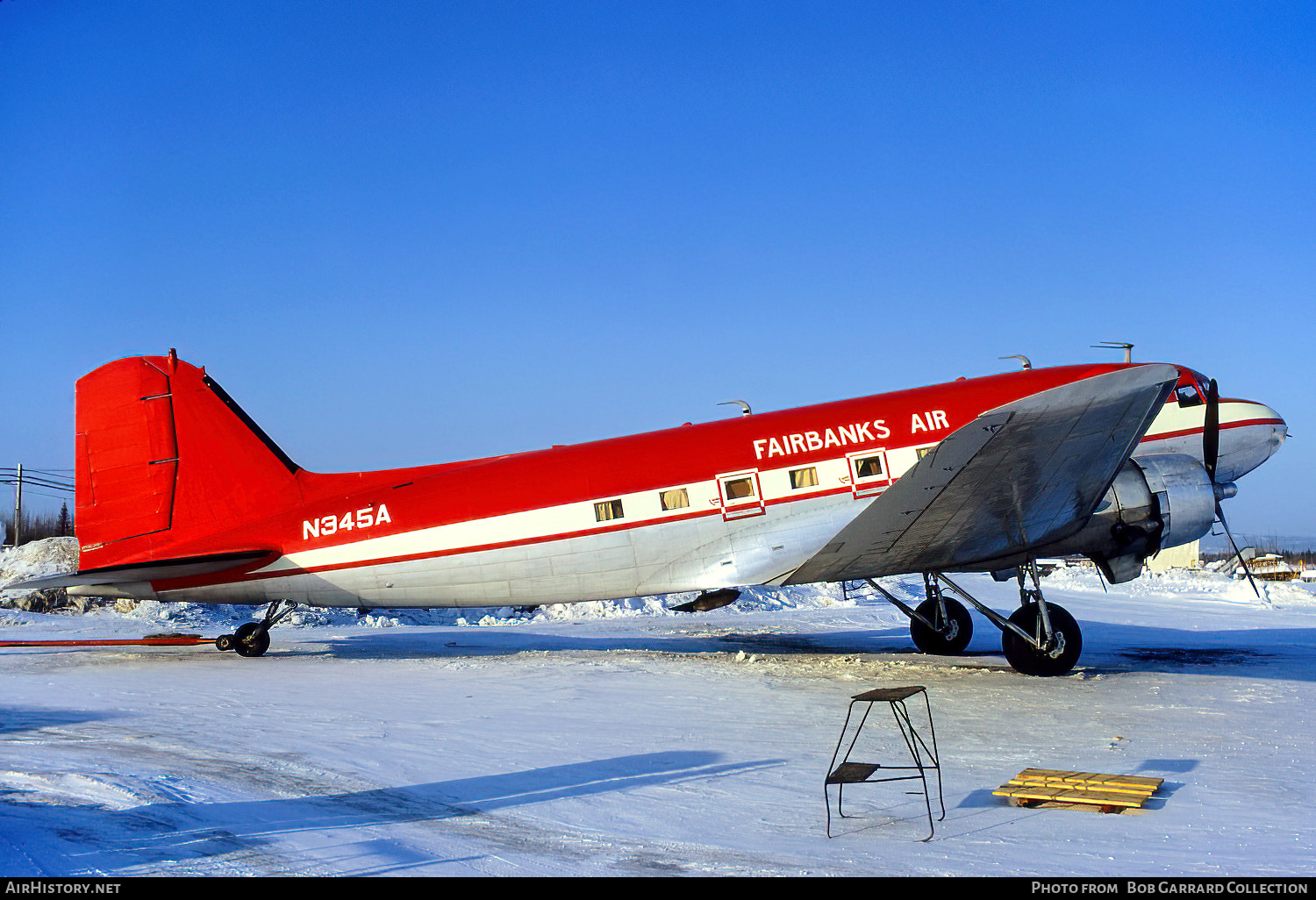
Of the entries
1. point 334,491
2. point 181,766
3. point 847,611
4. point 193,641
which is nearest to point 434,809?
point 181,766

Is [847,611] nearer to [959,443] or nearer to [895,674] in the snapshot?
[895,674]

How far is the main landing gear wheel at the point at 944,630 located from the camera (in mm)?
14672

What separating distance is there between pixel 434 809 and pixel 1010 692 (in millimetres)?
7263

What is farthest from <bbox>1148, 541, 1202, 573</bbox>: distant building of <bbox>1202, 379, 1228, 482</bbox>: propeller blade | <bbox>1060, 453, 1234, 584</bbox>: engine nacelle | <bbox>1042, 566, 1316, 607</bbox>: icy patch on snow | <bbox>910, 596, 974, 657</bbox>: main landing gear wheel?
<bbox>1060, 453, 1234, 584</bbox>: engine nacelle

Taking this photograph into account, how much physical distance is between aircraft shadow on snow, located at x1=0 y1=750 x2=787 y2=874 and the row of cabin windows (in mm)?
5258

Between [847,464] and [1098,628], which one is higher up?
[847,464]

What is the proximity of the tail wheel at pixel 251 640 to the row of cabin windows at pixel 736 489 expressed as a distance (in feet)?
17.3

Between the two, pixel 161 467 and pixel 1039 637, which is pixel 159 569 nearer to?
pixel 161 467

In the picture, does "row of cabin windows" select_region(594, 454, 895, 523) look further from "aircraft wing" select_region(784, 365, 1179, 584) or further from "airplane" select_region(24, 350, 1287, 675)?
"aircraft wing" select_region(784, 365, 1179, 584)

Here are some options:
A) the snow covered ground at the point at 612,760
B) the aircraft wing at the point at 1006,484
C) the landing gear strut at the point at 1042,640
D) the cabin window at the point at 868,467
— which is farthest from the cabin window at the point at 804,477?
the landing gear strut at the point at 1042,640

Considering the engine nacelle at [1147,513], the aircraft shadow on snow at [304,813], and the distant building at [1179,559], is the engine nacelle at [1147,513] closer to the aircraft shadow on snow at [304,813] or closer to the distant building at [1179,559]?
the aircraft shadow on snow at [304,813]

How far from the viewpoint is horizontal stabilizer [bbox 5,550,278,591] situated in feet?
40.3

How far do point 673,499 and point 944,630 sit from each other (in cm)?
527
